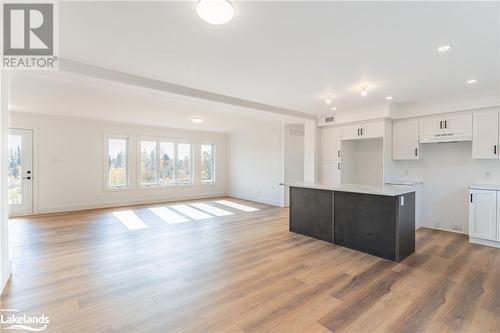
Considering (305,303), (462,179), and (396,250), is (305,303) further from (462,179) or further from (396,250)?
(462,179)

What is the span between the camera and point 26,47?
8.79ft

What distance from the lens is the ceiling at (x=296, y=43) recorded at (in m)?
2.09

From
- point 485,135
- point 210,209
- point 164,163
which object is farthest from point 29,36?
point 485,135

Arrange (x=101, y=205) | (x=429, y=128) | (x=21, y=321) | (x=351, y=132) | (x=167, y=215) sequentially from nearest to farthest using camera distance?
1. (x=21, y=321)
2. (x=429, y=128)
3. (x=351, y=132)
4. (x=167, y=215)
5. (x=101, y=205)

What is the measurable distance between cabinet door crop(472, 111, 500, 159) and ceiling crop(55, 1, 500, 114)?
478 mm

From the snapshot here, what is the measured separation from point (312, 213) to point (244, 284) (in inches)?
84.8

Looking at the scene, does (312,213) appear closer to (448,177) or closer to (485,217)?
(485,217)

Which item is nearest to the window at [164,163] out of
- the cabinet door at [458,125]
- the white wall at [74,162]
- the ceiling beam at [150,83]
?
the white wall at [74,162]

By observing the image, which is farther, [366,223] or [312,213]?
[312,213]

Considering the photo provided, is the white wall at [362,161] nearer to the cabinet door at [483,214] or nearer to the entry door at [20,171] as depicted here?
the cabinet door at [483,214]

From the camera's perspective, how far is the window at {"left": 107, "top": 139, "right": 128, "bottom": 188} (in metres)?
7.52

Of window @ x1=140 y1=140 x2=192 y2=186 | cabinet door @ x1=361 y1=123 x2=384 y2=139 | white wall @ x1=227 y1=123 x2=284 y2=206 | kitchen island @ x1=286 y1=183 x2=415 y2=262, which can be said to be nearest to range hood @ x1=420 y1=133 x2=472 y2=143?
cabinet door @ x1=361 y1=123 x2=384 y2=139

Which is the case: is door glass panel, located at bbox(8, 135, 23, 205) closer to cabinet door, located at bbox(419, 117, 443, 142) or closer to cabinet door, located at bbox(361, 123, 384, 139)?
cabinet door, located at bbox(361, 123, 384, 139)

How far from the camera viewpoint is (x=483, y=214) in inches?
161
